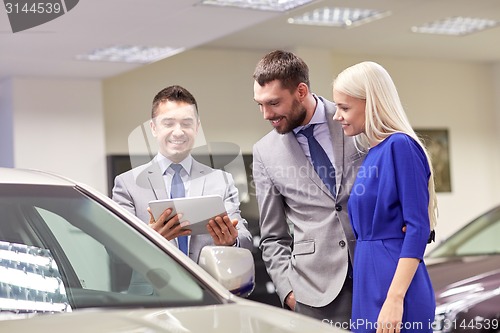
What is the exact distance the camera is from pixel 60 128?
910cm

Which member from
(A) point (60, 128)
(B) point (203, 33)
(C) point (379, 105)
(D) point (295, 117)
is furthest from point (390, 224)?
(A) point (60, 128)

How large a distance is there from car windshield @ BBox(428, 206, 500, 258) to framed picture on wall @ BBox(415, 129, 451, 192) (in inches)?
185

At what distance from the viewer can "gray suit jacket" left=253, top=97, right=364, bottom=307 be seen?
316cm

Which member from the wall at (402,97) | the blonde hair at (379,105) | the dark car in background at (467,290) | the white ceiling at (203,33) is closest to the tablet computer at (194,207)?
the blonde hair at (379,105)

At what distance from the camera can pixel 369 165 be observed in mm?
2840

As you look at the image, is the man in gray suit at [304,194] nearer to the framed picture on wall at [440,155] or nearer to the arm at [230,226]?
the arm at [230,226]

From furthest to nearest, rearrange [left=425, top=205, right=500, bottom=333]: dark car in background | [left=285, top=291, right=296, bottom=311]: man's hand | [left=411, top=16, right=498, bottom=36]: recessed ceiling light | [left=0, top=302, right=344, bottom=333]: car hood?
[left=411, top=16, right=498, bottom=36]: recessed ceiling light
[left=425, top=205, right=500, bottom=333]: dark car in background
[left=285, top=291, right=296, bottom=311]: man's hand
[left=0, top=302, right=344, bottom=333]: car hood

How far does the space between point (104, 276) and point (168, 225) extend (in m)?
0.69

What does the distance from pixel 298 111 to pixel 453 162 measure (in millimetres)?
8875

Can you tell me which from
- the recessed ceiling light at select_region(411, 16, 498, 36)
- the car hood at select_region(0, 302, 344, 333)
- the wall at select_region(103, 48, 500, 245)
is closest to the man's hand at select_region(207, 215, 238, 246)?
the car hood at select_region(0, 302, 344, 333)

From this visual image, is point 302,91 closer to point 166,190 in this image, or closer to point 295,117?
point 295,117

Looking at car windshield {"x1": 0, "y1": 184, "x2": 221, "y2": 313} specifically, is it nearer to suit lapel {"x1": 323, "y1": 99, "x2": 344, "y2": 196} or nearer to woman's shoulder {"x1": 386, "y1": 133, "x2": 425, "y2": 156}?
woman's shoulder {"x1": 386, "y1": 133, "x2": 425, "y2": 156}

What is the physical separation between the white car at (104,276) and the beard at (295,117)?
2.95 ft

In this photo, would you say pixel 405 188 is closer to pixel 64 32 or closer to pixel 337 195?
pixel 337 195
